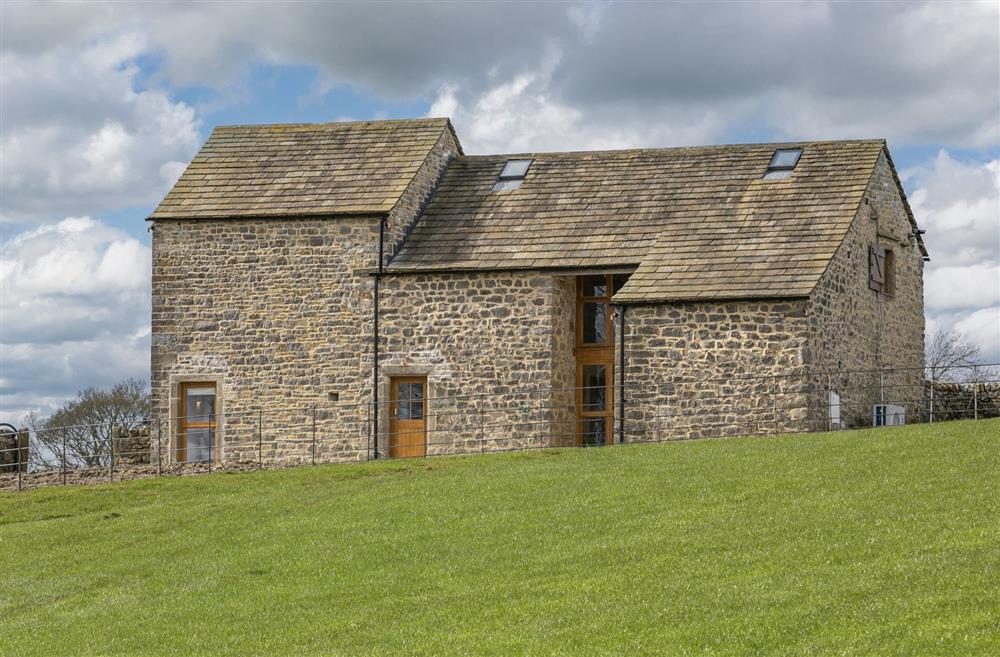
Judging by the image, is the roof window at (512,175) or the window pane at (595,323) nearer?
the window pane at (595,323)

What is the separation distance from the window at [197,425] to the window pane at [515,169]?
A: 8.43m

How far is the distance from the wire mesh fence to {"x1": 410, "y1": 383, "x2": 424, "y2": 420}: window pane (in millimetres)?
30

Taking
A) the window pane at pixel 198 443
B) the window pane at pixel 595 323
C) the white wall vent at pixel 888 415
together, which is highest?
the window pane at pixel 595 323

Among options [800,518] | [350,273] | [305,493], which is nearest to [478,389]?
[350,273]

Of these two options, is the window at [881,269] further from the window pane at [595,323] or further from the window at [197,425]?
the window at [197,425]

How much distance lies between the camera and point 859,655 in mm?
12930

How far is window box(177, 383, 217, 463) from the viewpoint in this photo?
3262cm

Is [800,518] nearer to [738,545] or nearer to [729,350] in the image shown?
[738,545]

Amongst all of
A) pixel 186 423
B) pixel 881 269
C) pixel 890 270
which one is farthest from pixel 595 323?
pixel 186 423

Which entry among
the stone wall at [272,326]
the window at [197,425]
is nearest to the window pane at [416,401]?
the stone wall at [272,326]

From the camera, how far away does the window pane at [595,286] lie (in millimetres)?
32375

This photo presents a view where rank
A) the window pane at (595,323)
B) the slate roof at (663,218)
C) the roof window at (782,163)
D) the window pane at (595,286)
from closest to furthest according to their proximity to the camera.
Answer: the slate roof at (663,218)
the window pane at (595,323)
the window pane at (595,286)
the roof window at (782,163)

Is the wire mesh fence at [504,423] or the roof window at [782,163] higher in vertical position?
the roof window at [782,163]

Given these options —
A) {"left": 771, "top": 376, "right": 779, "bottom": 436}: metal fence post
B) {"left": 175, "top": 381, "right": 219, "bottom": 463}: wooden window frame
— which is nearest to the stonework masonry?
{"left": 771, "top": 376, "right": 779, "bottom": 436}: metal fence post
